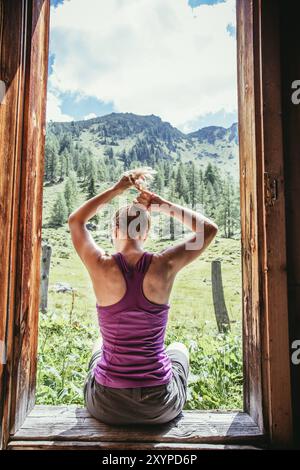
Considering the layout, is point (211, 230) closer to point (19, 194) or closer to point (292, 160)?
point (292, 160)

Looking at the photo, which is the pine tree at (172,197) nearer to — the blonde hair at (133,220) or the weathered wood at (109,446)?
the blonde hair at (133,220)

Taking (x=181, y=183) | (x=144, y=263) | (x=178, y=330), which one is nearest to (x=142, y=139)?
(x=181, y=183)

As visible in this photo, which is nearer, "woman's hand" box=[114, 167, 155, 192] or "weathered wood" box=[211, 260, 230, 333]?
"woman's hand" box=[114, 167, 155, 192]

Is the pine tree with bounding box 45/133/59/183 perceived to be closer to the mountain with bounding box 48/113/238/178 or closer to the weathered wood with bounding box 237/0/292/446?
the mountain with bounding box 48/113/238/178

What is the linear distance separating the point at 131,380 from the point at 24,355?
20.9 inches

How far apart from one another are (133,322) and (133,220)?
53 centimetres

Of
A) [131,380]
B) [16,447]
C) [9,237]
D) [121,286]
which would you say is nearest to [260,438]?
[131,380]

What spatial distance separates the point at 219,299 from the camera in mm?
2541

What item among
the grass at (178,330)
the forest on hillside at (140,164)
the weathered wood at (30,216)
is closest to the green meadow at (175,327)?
the grass at (178,330)

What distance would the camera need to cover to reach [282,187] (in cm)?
145

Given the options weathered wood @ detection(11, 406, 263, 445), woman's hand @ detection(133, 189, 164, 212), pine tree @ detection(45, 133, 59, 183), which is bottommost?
weathered wood @ detection(11, 406, 263, 445)

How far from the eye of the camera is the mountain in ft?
7.71

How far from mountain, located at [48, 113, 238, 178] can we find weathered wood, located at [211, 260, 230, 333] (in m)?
0.74

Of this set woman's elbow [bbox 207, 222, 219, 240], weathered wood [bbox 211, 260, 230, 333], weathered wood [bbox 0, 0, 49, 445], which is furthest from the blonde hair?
weathered wood [bbox 211, 260, 230, 333]
